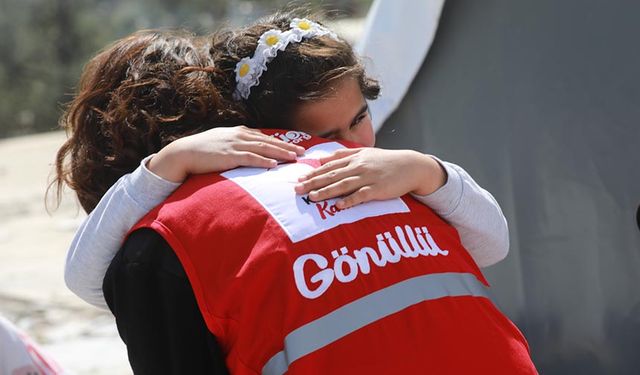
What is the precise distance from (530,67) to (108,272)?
1359 mm

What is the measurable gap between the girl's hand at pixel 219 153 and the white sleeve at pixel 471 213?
278 mm

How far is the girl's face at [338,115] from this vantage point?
1.89m

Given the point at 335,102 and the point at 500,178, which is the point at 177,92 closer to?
the point at 335,102

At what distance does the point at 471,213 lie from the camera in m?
1.84

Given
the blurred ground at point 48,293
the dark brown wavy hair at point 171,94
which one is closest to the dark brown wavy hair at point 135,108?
the dark brown wavy hair at point 171,94

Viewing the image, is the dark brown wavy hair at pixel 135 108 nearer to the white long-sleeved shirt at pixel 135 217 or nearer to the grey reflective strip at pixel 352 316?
the white long-sleeved shirt at pixel 135 217

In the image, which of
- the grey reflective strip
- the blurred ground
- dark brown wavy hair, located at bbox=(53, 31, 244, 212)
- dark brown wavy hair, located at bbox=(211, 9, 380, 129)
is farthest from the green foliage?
the grey reflective strip

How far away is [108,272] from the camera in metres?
1.66

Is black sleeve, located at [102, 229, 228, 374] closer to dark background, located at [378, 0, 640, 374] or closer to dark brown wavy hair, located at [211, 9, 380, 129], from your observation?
dark brown wavy hair, located at [211, 9, 380, 129]

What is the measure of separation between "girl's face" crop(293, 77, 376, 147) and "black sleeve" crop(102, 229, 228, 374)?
43 centimetres

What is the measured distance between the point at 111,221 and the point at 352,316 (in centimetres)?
48

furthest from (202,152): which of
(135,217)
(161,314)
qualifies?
(161,314)

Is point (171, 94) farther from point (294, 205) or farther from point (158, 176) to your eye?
point (294, 205)

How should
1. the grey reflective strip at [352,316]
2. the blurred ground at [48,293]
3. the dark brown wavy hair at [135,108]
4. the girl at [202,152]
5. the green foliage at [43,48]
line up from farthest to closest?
the green foliage at [43,48]
the blurred ground at [48,293]
the dark brown wavy hair at [135,108]
the girl at [202,152]
the grey reflective strip at [352,316]
